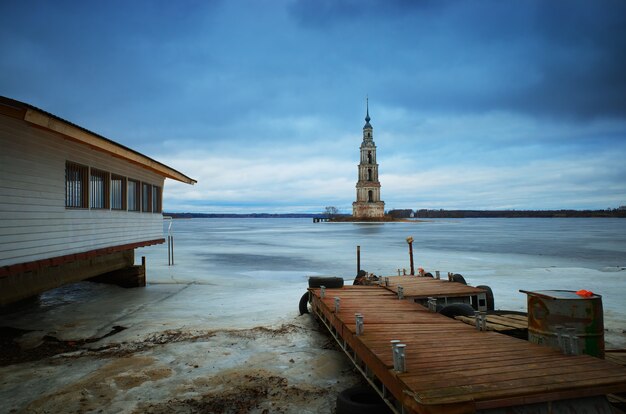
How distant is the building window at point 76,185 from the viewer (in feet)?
36.6

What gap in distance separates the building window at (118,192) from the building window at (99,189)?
48cm

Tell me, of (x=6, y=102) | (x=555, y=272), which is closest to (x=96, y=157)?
(x=6, y=102)

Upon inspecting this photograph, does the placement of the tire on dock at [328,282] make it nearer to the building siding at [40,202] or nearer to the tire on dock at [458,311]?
the tire on dock at [458,311]

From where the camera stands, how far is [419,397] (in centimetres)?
405

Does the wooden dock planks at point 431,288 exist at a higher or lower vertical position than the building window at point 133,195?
lower

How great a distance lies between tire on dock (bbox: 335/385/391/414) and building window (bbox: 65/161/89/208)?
913 centimetres

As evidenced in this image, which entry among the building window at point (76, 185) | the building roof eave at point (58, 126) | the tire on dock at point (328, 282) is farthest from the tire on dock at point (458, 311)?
the building window at point (76, 185)

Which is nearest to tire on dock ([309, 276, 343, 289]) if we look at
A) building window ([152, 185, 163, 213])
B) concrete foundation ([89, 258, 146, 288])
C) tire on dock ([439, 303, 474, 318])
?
tire on dock ([439, 303, 474, 318])

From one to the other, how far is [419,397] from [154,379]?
180 inches

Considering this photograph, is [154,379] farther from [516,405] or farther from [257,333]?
[516,405]

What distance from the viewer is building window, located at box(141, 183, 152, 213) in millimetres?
16594

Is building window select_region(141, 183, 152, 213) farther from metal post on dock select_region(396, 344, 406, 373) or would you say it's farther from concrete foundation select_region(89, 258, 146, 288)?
metal post on dock select_region(396, 344, 406, 373)

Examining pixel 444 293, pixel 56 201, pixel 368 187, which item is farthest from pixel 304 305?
pixel 368 187

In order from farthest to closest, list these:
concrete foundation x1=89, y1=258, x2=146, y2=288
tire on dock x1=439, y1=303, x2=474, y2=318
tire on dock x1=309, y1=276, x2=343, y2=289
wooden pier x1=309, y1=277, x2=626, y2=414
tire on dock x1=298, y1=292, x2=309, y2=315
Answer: concrete foundation x1=89, y1=258, x2=146, y2=288 < tire on dock x1=298, y1=292, x2=309, y2=315 < tire on dock x1=309, y1=276, x2=343, y2=289 < tire on dock x1=439, y1=303, x2=474, y2=318 < wooden pier x1=309, y1=277, x2=626, y2=414
